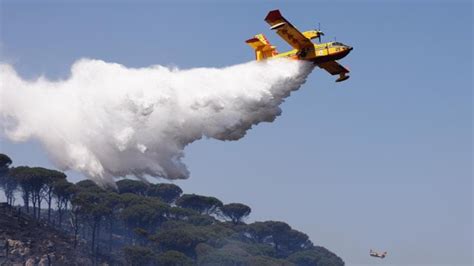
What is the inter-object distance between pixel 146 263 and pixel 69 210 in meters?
26.5

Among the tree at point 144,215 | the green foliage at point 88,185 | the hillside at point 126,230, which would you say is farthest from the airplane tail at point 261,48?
the green foliage at point 88,185

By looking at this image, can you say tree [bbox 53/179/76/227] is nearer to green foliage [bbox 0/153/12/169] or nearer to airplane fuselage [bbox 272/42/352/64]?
green foliage [bbox 0/153/12/169]

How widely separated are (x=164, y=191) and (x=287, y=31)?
355 feet

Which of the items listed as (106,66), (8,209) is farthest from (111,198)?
(106,66)

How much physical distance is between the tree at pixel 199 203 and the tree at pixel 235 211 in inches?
72.3

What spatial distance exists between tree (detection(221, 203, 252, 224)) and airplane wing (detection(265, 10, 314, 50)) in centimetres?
10349

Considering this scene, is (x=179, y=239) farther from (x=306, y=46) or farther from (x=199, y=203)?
(x=306, y=46)

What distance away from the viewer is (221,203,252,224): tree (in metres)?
152

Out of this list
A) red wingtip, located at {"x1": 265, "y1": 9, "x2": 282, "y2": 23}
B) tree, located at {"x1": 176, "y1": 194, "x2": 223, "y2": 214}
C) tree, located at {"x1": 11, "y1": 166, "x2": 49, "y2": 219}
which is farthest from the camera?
tree, located at {"x1": 176, "y1": 194, "x2": 223, "y2": 214}

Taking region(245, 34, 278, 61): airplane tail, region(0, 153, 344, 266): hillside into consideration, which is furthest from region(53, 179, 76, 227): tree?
region(245, 34, 278, 61): airplane tail

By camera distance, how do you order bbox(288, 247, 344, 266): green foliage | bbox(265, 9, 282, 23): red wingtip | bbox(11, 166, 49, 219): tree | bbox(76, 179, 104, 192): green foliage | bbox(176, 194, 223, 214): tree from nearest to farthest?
1. bbox(265, 9, 282, 23): red wingtip
2. bbox(11, 166, 49, 219): tree
3. bbox(76, 179, 104, 192): green foliage
4. bbox(288, 247, 344, 266): green foliage
5. bbox(176, 194, 223, 214): tree

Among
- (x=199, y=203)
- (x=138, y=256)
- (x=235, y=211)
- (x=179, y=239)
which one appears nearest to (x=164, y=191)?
(x=199, y=203)

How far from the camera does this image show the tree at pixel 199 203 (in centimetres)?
14862

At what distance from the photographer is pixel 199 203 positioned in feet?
490
